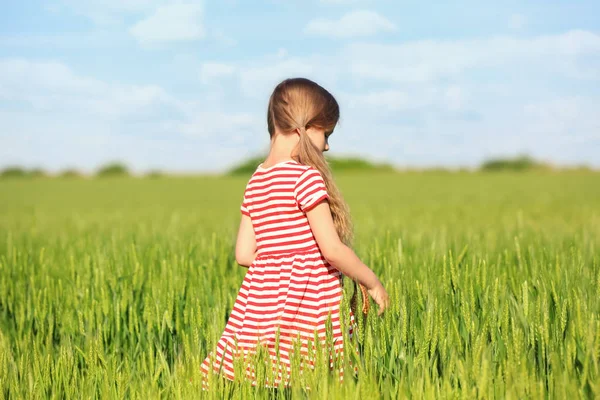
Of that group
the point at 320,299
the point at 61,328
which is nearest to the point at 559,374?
the point at 320,299

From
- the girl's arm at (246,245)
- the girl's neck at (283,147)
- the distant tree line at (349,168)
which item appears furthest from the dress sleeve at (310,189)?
the distant tree line at (349,168)

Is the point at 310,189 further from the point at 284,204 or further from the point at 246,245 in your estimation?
the point at 246,245

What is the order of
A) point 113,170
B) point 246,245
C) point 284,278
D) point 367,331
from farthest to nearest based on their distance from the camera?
point 113,170, point 246,245, point 284,278, point 367,331

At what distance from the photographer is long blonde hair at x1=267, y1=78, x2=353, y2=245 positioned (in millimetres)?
2445

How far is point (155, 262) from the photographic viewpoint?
394cm

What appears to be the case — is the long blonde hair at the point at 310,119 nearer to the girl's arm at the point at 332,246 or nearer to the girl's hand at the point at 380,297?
the girl's arm at the point at 332,246

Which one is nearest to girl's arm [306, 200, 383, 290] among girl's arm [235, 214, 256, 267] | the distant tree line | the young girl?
the young girl

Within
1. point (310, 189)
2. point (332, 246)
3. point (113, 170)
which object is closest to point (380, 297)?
point (332, 246)

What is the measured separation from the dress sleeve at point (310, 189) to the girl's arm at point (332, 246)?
3 centimetres

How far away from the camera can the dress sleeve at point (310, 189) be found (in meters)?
2.35

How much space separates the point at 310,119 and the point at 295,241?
0.43 m

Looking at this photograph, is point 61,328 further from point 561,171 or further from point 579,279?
point 561,171

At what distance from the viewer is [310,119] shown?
8.09 ft

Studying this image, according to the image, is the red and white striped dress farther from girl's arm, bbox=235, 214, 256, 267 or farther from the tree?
the tree
